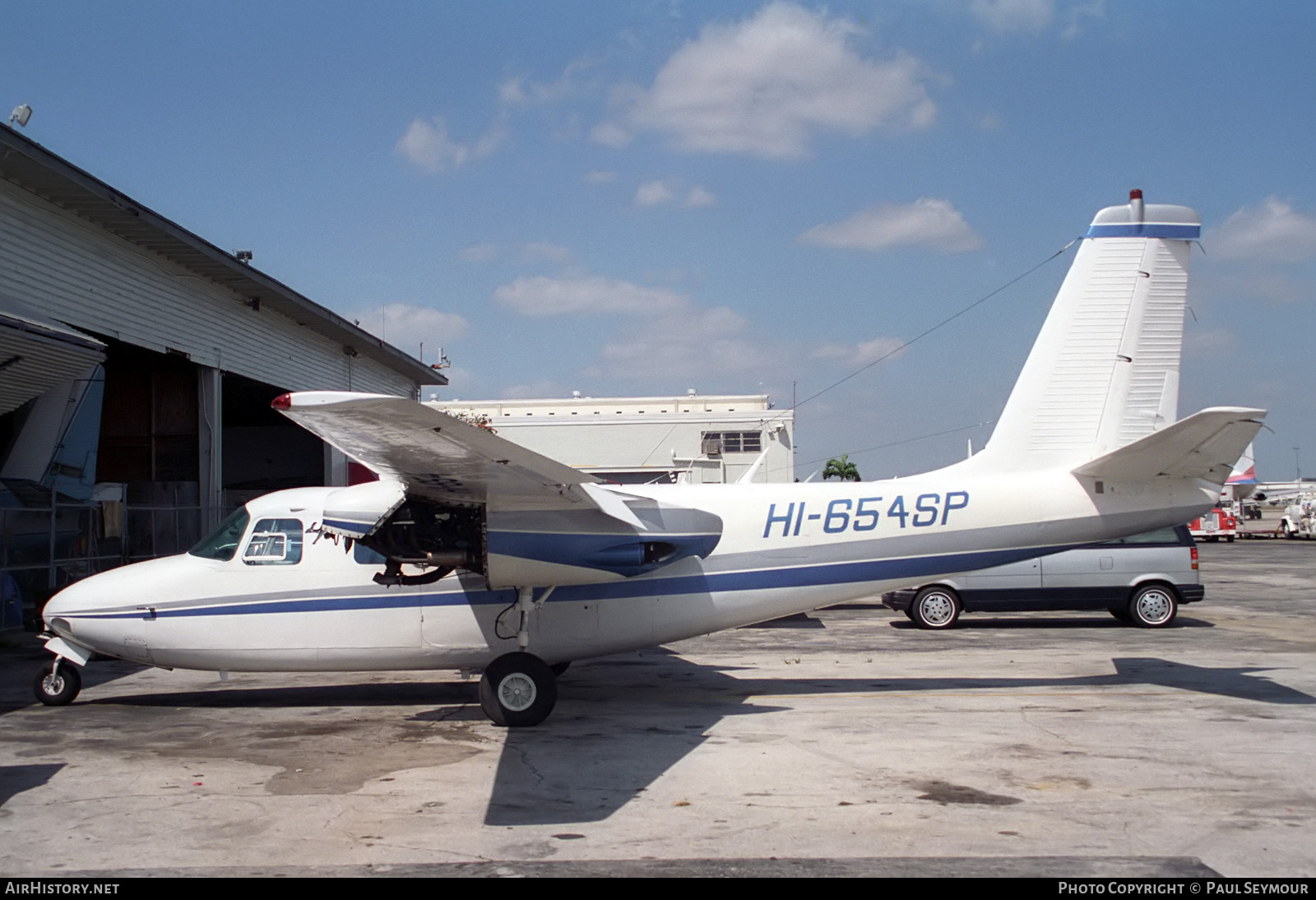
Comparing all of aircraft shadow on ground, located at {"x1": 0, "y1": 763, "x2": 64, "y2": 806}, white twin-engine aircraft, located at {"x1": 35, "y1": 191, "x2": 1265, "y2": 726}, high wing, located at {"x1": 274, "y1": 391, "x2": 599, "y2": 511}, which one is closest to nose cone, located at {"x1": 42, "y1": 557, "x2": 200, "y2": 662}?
white twin-engine aircraft, located at {"x1": 35, "y1": 191, "x2": 1265, "y2": 726}

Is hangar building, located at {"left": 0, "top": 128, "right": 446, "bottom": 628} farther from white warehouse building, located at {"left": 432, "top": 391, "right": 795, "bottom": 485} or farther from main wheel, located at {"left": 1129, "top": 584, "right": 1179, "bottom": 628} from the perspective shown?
main wheel, located at {"left": 1129, "top": 584, "right": 1179, "bottom": 628}

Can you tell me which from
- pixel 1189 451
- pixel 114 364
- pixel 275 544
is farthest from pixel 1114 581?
pixel 114 364

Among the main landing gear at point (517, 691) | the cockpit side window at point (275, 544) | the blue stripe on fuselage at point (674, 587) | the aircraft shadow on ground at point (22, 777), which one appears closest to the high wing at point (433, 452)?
the blue stripe on fuselage at point (674, 587)

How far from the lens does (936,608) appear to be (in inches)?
728

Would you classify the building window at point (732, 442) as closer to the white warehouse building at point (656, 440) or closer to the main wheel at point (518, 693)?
the white warehouse building at point (656, 440)

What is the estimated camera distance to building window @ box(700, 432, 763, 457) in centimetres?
3441

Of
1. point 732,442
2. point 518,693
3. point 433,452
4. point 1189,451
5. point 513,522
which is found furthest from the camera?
point 732,442

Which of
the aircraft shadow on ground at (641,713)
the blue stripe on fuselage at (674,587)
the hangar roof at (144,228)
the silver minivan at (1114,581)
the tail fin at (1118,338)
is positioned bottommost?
the aircraft shadow on ground at (641,713)

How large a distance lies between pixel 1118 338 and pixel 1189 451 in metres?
1.62

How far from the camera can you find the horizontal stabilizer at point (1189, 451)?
9.62 m

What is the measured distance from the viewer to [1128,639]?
1650cm

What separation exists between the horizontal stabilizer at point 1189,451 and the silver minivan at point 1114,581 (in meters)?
7.24

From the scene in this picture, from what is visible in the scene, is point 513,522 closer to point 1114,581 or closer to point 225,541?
point 225,541

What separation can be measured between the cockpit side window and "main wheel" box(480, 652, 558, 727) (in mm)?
2704
